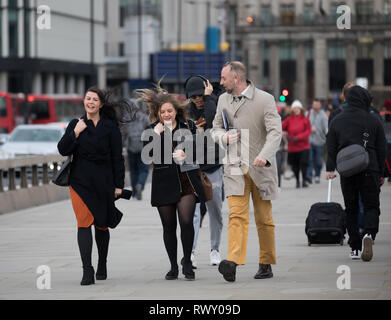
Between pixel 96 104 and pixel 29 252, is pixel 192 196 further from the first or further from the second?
pixel 29 252

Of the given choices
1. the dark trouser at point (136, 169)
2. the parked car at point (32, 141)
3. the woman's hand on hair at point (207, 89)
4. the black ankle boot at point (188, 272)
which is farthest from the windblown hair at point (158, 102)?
the parked car at point (32, 141)

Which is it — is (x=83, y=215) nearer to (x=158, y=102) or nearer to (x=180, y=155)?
(x=180, y=155)

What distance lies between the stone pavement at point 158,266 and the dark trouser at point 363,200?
0.29m

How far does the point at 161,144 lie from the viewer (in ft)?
34.1

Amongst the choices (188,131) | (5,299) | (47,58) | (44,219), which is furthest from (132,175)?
(47,58)

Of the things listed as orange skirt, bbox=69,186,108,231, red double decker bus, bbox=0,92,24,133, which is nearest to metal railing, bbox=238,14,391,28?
red double decker bus, bbox=0,92,24,133

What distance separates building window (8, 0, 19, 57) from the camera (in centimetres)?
8596

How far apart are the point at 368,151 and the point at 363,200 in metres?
0.48

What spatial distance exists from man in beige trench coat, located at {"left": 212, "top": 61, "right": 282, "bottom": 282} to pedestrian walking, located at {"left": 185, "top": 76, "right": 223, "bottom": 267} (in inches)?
38.6

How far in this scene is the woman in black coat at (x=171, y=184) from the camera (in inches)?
407

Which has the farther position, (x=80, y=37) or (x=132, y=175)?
(x=80, y=37)

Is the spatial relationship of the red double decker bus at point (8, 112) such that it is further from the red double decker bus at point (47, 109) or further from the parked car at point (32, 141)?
the parked car at point (32, 141)

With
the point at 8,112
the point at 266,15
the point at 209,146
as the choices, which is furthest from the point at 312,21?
the point at 209,146

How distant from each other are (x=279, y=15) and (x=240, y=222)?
123550mm
